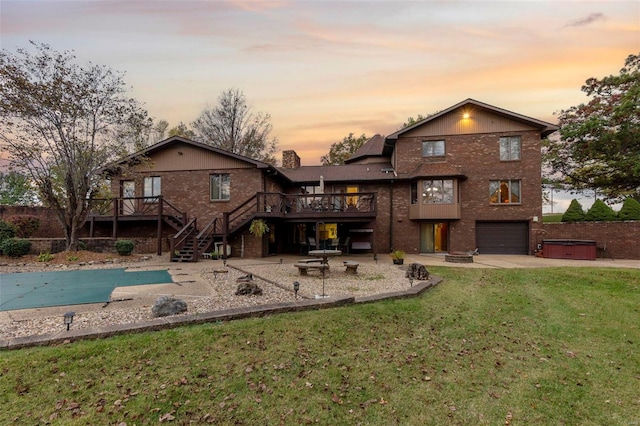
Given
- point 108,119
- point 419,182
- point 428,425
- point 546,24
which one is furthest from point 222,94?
point 428,425

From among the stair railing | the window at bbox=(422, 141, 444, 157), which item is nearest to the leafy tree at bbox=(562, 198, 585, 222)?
the window at bbox=(422, 141, 444, 157)

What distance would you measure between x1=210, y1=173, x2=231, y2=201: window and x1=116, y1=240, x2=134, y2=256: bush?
174 inches

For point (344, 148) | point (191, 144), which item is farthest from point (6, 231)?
point (344, 148)

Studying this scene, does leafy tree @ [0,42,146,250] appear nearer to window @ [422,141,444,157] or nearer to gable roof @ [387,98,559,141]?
window @ [422,141,444,157]

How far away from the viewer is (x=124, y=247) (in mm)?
13766

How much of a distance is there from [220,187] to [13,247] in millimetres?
8531

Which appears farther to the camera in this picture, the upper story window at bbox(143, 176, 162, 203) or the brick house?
the upper story window at bbox(143, 176, 162, 203)

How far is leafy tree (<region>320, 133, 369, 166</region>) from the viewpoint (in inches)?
1331

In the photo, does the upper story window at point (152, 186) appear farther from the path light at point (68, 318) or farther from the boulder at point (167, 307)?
the path light at point (68, 318)

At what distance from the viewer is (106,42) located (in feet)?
41.4

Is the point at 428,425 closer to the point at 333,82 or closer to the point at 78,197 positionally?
the point at 333,82

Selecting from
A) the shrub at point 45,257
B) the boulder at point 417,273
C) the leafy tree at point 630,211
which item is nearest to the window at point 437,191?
the leafy tree at point 630,211

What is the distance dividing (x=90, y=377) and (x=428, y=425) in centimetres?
363

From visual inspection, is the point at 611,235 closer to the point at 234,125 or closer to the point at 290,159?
the point at 290,159
